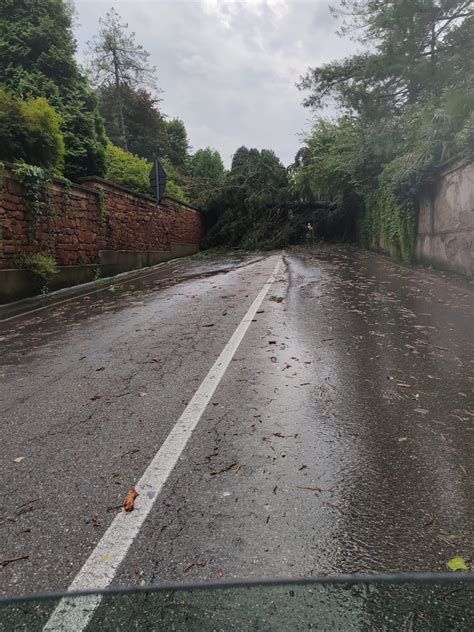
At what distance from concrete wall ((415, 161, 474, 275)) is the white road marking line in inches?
340

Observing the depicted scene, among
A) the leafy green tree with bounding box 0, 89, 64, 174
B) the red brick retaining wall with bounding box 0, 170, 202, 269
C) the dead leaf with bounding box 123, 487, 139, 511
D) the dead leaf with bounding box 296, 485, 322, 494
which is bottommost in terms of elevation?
the dead leaf with bounding box 296, 485, 322, 494

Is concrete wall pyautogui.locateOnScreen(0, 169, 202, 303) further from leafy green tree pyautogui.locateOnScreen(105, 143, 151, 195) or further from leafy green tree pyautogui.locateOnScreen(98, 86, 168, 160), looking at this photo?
leafy green tree pyautogui.locateOnScreen(98, 86, 168, 160)

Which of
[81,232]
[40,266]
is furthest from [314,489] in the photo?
[81,232]

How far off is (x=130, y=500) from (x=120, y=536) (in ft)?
0.83

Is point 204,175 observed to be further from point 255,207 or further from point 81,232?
point 81,232

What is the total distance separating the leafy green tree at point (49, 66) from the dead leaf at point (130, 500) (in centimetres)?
1280

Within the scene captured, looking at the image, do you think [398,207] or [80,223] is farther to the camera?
[398,207]

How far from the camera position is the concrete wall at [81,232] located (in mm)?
8719

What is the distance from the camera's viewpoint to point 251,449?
2.59 metres

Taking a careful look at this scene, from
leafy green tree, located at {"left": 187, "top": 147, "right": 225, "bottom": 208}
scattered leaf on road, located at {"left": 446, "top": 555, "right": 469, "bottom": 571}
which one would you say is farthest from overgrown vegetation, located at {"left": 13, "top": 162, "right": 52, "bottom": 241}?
leafy green tree, located at {"left": 187, "top": 147, "right": 225, "bottom": 208}

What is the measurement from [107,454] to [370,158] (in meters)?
16.5

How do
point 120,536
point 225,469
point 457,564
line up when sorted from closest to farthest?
point 457,564
point 120,536
point 225,469

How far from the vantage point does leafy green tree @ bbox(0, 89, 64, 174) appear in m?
9.42

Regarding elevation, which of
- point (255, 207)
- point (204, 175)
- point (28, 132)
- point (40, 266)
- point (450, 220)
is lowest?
point (40, 266)
